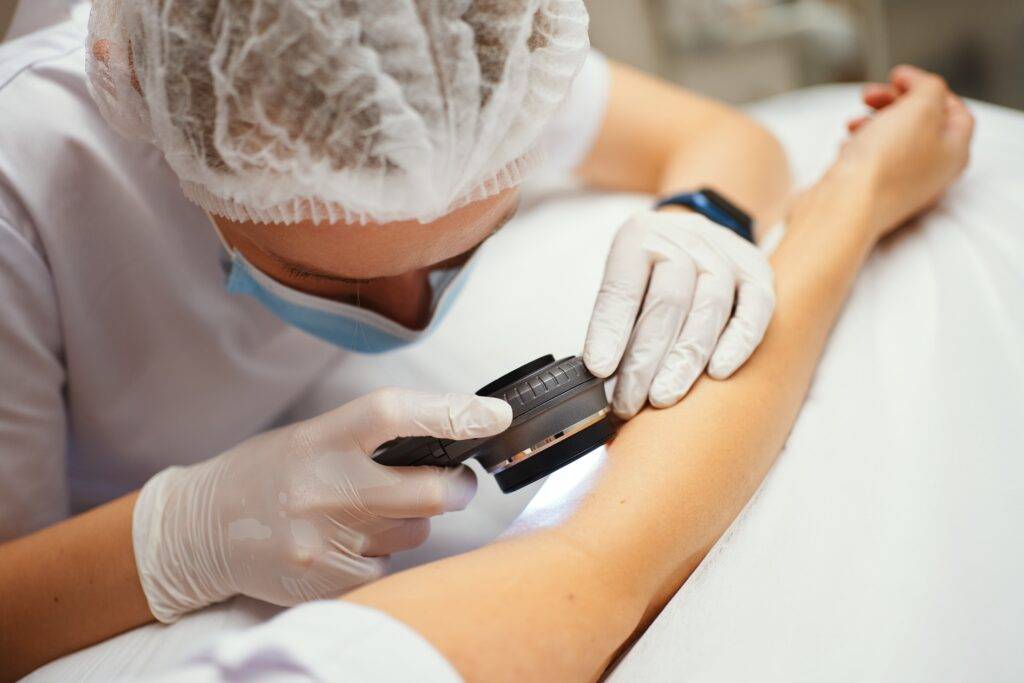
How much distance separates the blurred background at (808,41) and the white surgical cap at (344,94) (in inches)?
60.5

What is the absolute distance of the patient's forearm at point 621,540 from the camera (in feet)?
1.94

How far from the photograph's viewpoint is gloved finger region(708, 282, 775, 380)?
2.70 feet

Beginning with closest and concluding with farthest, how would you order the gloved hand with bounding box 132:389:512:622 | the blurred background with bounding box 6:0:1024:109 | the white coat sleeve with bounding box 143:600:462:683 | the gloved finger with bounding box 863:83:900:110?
the white coat sleeve with bounding box 143:600:462:683
the gloved hand with bounding box 132:389:512:622
the gloved finger with bounding box 863:83:900:110
the blurred background with bounding box 6:0:1024:109

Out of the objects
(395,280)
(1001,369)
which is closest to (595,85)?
(395,280)

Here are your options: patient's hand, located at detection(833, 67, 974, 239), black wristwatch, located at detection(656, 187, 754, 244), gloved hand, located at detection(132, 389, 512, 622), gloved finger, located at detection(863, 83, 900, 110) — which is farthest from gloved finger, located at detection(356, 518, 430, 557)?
gloved finger, located at detection(863, 83, 900, 110)

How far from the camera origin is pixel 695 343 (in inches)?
32.2

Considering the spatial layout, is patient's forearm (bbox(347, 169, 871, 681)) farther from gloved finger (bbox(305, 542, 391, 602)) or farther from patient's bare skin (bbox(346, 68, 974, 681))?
gloved finger (bbox(305, 542, 391, 602))

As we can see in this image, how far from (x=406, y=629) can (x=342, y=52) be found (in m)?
0.43

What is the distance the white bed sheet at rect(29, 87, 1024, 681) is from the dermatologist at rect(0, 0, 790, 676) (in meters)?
0.10

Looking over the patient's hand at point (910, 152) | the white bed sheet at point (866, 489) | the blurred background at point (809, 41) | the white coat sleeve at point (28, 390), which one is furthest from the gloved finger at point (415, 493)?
the blurred background at point (809, 41)

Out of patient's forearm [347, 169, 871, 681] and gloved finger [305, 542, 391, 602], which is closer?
patient's forearm [347, 169, 871, 681]

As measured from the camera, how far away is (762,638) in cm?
64

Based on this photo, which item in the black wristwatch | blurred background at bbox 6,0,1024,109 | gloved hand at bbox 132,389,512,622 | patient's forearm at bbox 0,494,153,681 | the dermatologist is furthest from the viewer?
blurred background at bbox 6,0,1024,109

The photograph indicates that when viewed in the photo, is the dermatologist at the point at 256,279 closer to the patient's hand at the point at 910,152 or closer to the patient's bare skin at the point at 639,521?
the patient's bare skin at the point at 639,521
